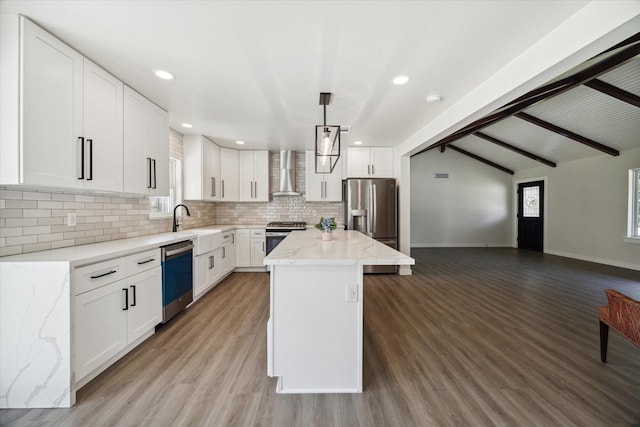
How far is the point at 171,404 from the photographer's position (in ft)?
5.21

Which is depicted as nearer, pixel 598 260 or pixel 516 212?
pixel 598 260

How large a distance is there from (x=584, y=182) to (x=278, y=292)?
8.14 m

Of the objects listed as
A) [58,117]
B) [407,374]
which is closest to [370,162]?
[407,374]

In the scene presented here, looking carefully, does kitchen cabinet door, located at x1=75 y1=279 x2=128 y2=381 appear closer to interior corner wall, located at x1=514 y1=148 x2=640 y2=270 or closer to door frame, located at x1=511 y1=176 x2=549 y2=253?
interior corner wall, located at x1=514 y1=148 x2=640 y2=270

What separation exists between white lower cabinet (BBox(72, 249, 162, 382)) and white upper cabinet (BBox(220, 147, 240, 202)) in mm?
2527

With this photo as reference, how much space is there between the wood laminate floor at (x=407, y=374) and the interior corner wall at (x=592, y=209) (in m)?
3.38

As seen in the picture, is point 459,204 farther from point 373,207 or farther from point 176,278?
point 176,278

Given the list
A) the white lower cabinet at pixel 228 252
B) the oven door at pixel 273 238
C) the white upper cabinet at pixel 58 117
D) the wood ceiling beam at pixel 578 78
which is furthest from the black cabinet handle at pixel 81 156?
the wood ceiling beam at pixel 578 78

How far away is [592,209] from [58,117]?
9332 millimetres

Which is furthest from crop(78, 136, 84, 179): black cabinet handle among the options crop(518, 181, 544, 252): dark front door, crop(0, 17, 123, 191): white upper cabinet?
crop(518, 181, 544, 252): dark front door

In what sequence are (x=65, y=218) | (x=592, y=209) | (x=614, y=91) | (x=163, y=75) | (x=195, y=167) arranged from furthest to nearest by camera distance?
(x=592, y=209) < (x=195, y=167) < (x=614, y=91) < (x=163, y=75) < (x=65, y=218)

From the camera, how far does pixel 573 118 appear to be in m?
4.79

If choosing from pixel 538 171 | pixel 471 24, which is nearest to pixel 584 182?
pixel 538 171

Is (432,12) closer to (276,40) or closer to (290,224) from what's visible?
(276,40)
